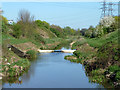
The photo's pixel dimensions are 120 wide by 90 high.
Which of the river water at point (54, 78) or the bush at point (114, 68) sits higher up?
the bush at point (114, 68)

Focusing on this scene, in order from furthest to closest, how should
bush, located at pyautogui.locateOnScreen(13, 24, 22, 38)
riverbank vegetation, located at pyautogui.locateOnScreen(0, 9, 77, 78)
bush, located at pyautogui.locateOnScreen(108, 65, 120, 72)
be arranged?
1. bush, located at pyautogui.locateOnScreen(13, 24, 22, 38)
2. riverbank vegetation, located at pyautogui.locateOnScreen(0, 9, 77, 78)
3. bush, located at pyautogui.locateOnScreen(108, 65, 120, 72)

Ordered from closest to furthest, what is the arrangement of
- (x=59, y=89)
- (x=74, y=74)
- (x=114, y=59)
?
1. (x=59, y=89)
2. (x=114, y=59)
3. (x=74, y=74)

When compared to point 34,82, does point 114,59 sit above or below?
above

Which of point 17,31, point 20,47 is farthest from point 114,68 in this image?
point 17,31

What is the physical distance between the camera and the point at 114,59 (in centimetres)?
1708

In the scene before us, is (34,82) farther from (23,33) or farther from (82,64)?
(23,33)

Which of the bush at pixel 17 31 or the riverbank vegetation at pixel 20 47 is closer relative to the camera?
the riverbank vegetation at pixel 20 47

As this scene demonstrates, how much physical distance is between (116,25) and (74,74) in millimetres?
27276

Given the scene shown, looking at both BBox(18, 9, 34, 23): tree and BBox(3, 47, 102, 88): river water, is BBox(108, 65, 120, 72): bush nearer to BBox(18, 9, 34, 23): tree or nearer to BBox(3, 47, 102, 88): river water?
BBox(3, 47, 102, 88): river water

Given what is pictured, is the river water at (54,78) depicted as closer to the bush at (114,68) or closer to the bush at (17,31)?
the bush at (114,68)

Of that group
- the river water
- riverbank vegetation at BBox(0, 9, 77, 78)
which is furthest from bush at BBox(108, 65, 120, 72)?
riverbank vegetation at BBox(0, 9, 77, 78)

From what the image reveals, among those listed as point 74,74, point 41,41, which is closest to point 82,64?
point 74,74

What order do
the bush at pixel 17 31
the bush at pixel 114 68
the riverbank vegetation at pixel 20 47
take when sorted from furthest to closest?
the bush at pixel 17 31
the riverbank vegetation at pixel 20 47
the bush at pixel 114 68

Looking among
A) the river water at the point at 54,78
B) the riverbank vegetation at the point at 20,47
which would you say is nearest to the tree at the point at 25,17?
the riverbank vegetation at the point at 20,47
